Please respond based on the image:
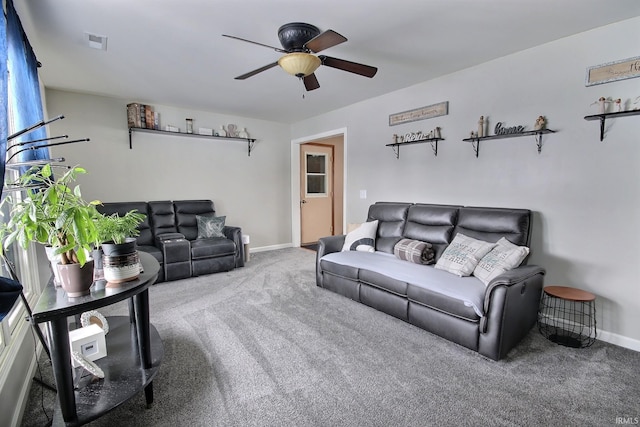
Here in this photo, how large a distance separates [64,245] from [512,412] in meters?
2.45

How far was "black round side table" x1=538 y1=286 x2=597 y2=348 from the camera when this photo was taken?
2.42m

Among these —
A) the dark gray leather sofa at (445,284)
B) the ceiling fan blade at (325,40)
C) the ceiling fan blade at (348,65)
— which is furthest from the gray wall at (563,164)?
the ceiling fan blade at (325,40)

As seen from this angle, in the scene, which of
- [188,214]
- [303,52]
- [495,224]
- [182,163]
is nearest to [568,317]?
[495,224]

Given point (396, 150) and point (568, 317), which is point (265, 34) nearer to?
point (396, 150)

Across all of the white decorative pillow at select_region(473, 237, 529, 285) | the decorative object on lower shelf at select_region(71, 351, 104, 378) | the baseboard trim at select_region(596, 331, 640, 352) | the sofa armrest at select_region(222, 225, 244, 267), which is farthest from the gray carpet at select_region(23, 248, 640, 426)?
the sofa armrest at select_region(222, 225, 244, 267)

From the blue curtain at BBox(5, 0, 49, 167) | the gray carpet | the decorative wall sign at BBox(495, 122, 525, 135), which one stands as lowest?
the gray carpet

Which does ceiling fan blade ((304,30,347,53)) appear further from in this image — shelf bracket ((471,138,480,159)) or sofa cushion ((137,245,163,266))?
sofa cushion ((137,245,163,266))

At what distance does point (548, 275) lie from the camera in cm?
279

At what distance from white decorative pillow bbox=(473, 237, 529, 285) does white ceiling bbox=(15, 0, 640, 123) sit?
1783 millimetres

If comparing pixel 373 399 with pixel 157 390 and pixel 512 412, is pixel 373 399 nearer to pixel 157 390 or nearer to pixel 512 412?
pixel 512 412

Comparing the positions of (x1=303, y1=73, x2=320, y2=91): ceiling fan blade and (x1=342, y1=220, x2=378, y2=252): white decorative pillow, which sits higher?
(x1=303, y1=73, x2=320, y2=91): ceiling fan blade

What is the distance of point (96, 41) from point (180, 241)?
95.2 inches

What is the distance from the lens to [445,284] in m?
2.50

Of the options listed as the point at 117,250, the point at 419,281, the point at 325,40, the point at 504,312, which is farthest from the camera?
the point at 419,281
